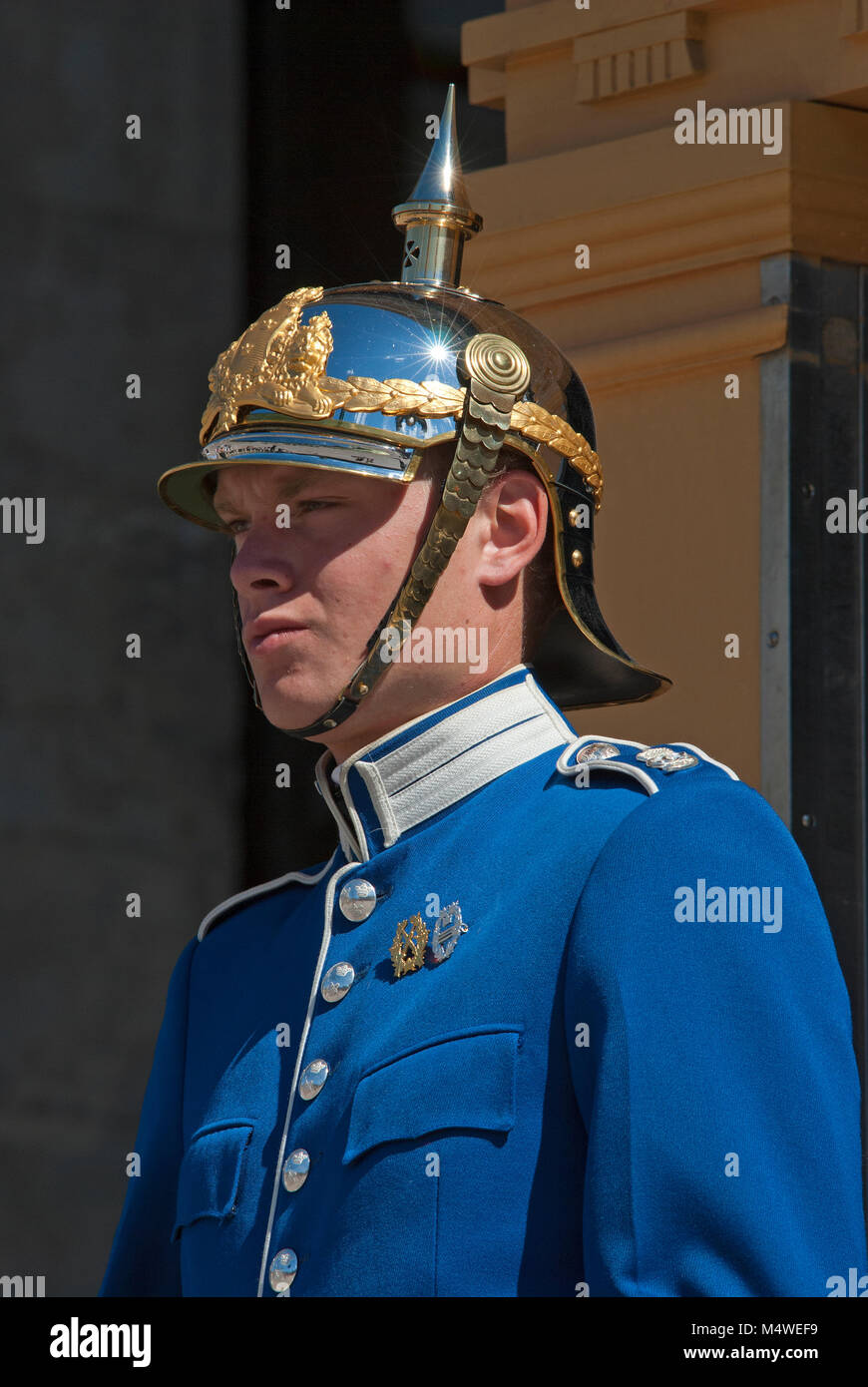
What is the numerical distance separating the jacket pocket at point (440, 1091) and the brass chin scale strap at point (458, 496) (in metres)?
0.47

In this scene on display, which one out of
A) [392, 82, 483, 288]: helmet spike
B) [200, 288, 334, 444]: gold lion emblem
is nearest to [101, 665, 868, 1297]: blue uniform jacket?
[200, 288, 334, 444]: gold lion emblem

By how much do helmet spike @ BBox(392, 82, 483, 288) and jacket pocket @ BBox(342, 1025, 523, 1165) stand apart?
3.65 ft

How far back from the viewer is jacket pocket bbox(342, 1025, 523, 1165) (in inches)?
102

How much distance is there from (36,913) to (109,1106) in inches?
19.6

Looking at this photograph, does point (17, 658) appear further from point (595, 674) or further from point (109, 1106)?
point (595, 674)

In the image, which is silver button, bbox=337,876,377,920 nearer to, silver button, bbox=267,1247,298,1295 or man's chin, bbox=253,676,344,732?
man's chin, bbox=253,676,344,732

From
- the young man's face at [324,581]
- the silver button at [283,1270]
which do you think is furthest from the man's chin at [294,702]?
the silver button at [283,1270]

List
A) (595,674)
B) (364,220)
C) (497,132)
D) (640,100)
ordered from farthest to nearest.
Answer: (364,220) < (497,132) < (640,100) < (595,674)

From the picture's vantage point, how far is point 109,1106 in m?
5.80

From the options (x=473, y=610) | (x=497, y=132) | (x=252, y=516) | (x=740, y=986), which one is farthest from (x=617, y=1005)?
(x=497, y=132)

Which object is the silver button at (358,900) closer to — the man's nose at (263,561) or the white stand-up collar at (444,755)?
the white stand-up collar at (444,755)

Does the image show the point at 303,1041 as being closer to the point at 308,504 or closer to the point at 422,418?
the point at 308,504

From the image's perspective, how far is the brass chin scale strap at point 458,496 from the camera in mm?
2916

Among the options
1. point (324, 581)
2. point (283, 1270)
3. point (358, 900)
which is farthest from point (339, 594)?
point (283, 1270)
